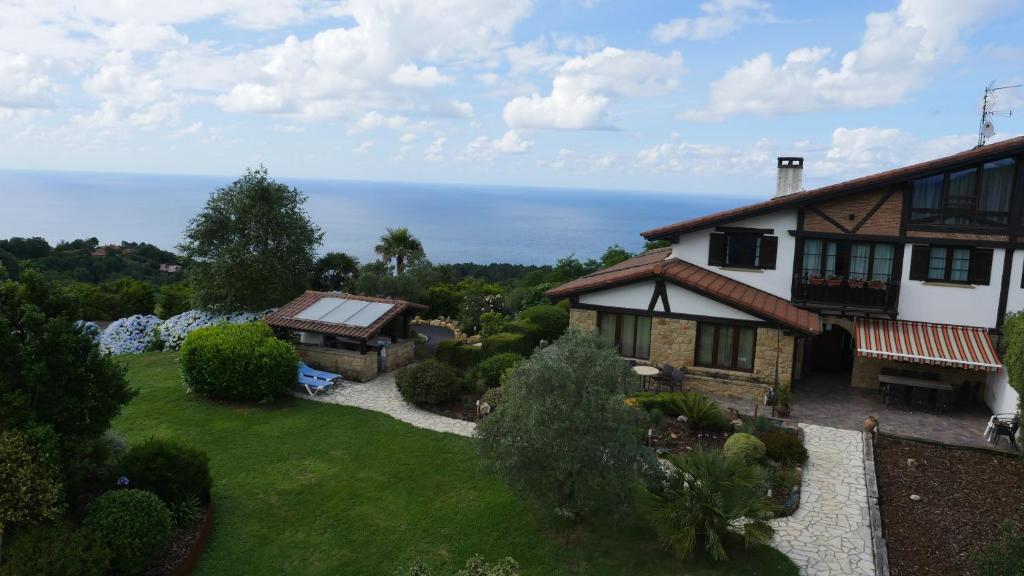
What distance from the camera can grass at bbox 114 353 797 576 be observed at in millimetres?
10703

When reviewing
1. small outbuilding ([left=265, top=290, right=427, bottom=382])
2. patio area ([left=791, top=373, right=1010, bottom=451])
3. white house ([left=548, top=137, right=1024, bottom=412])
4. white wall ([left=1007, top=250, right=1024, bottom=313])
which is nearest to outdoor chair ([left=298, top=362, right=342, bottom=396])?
small outbuilding ([left=265, top=290, right=427, bottom=382])

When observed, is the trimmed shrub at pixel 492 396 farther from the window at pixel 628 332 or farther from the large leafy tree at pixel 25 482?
the large leafy tree at pixel 25 482

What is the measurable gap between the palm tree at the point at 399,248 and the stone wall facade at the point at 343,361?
46.3ft

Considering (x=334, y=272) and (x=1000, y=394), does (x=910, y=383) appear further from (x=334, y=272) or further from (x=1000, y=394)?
(x=334, y=272)

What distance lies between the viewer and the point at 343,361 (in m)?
21.5

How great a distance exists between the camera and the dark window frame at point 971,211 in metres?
19.2

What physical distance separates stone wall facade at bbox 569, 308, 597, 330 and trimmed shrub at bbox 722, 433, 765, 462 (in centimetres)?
754

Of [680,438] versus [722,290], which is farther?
[722,290]

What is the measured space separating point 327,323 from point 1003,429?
19.6 meters

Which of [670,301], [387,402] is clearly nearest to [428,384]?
[387,402]

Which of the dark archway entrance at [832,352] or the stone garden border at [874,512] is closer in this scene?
the stone garden border at [874,512]

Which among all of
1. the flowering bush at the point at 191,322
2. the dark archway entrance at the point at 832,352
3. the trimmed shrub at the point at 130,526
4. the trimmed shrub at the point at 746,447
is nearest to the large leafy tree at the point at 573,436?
the trimmed shrub at the point at 746,447

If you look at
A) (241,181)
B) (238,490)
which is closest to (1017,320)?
(238,490)

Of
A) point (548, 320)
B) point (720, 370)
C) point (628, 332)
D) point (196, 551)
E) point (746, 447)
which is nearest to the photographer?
point (196, 551)
